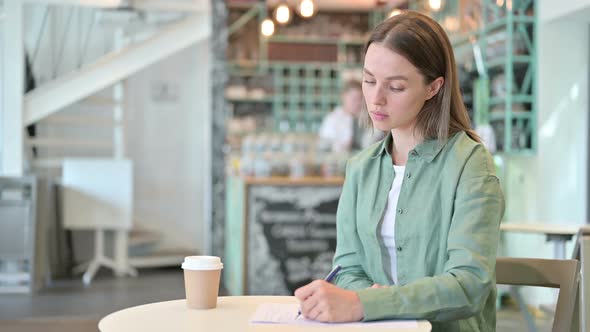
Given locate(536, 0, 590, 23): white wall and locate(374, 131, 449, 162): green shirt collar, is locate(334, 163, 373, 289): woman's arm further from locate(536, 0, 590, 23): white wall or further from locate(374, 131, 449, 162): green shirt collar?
locate(536, 0, 590, 23): white wall

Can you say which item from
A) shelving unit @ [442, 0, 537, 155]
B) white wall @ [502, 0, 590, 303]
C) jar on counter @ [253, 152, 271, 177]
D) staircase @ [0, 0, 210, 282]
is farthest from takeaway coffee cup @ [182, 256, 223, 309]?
staircase @ [0, 0, 210, 282]

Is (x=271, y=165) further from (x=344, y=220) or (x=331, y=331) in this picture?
(x=331, y=331)

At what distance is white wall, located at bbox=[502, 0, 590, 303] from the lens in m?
6.25

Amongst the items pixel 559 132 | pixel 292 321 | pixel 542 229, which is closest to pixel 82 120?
pixel 559 132

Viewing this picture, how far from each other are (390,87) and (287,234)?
430 cm

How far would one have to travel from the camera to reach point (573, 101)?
20.7 feet

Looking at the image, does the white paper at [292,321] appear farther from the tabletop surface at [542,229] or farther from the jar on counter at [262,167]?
the jar on counter at [262,167]

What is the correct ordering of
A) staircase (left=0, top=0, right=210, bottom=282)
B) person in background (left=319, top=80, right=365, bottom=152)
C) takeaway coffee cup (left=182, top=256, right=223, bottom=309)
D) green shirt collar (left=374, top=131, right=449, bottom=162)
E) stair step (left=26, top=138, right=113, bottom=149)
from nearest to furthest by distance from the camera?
takeaway coffee cup (left=182, top=256, right=223, bottom=309) → green shirt collar (left=374, top=131, right=449, bottom=162) → person in background (left=319, top=80, right=365, bottom=152) → staircase (left=0, top=0, right=210, bottom=282) → stair step (left=26, top=138, right=113, bottom=149)

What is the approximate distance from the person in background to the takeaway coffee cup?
5.33 m

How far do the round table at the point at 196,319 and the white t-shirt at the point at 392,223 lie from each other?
0.92 feet

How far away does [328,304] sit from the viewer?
163cm

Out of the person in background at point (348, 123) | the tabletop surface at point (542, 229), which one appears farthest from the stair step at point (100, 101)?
the tabletop surface at point (542, 229)

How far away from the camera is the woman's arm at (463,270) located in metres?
1.67

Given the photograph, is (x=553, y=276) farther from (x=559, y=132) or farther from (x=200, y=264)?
(x=559, y=132)
